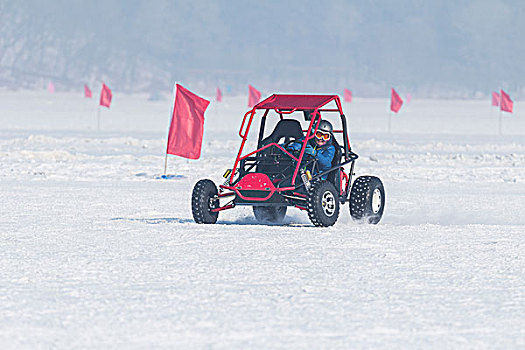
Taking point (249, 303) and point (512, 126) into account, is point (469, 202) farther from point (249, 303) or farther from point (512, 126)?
point (512, 126)

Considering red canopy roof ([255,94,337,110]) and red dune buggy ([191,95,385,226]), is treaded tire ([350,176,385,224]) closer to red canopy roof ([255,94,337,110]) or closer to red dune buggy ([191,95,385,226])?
red dune buggy ([191,95,385,226])

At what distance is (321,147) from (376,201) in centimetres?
89

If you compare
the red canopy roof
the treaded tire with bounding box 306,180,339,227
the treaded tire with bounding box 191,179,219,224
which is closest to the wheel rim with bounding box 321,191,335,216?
the treaded tire with bounding box 306,180,339,227

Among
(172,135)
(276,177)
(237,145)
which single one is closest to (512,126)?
(237,145)

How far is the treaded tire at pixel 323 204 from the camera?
11.0 m

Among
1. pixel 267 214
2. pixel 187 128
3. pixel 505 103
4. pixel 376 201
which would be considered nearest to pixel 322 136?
pixel 376 201

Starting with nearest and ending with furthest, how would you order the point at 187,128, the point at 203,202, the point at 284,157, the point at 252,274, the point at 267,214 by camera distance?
the point at 252,274 < the point at 203,202 < the point at 284,157 < the point at 267,214 < the point at 187,128

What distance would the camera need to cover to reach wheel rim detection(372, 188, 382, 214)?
469 inches

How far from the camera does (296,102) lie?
1184 centimetres

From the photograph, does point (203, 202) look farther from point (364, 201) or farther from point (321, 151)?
point (364, 201)

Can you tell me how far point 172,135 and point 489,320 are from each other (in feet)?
41.6

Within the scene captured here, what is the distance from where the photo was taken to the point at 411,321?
268 inches

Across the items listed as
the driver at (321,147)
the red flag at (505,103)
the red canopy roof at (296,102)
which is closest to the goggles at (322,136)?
the driver at (321,147)

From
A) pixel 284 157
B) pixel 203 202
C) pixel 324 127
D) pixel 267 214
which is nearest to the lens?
pixel 203 202
